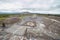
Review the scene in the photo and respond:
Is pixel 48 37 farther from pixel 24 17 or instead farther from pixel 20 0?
pixel 20 0

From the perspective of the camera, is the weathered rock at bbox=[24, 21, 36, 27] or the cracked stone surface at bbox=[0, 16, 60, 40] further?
the weathered rock at bbox=[24, 21, 36, 27]

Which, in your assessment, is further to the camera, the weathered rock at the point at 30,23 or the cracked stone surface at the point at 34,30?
the weathered rock at the point at 30,23

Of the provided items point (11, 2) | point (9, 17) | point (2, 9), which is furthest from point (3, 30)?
point (11, 2)

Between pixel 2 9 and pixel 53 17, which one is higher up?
pixel 2 9

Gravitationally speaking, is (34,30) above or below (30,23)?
below

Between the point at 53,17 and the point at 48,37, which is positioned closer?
the point at 48,37

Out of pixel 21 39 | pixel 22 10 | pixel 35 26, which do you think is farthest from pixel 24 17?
pixel 21 39

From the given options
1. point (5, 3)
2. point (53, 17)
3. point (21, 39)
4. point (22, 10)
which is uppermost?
point (5, 3)

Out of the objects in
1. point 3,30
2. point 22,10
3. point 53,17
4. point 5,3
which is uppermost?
point 5,3

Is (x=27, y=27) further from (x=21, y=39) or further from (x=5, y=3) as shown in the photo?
(x=5, y=3)
